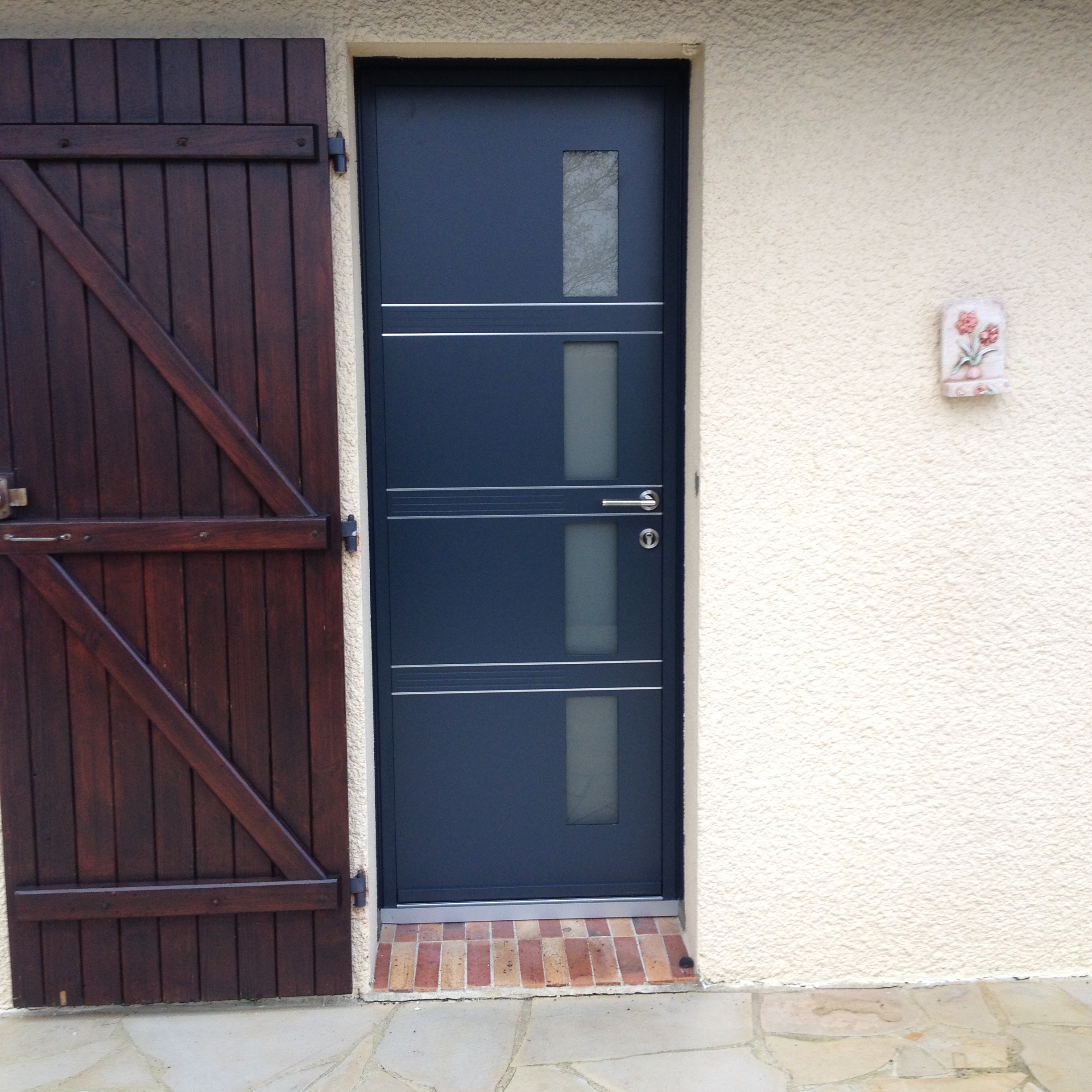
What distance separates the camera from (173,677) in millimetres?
2816

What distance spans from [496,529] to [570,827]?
1040mm

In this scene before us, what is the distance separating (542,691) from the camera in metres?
3.22

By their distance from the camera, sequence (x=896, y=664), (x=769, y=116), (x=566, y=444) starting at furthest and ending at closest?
1. (x=566, y=444)
2. (x=896, y=664)
3. (x=769, y=116)

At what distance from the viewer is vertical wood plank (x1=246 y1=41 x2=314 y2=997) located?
8.68 ft

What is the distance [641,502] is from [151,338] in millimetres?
1520

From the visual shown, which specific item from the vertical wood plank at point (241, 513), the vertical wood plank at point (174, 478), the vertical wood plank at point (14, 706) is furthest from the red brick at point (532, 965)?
the vertical wood plank at point (14, 706)

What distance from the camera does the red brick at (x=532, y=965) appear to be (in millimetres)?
2975

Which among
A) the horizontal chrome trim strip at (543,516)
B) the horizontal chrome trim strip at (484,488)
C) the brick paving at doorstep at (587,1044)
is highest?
the horizontal chrome trim strip at (484,488)

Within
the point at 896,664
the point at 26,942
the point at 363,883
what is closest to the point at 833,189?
the point at 896,664

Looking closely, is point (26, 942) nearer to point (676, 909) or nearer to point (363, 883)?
point (363, 883)

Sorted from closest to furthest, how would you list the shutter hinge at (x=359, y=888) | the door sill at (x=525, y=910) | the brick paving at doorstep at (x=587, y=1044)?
the brick paving at doorstep at (x=587, y=1044) → the shutter hinge at (x=359, y=888) → the door sill at (x=525, y=910)

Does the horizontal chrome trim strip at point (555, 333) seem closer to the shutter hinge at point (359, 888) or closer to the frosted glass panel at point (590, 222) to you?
the frosted glass panel at point (590, 222)

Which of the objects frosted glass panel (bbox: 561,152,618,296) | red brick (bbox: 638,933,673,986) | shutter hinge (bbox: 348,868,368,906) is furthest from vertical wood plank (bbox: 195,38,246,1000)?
red brick (bbox: 638,933,673,986)

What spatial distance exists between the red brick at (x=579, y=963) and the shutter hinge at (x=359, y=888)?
669 millimetres
